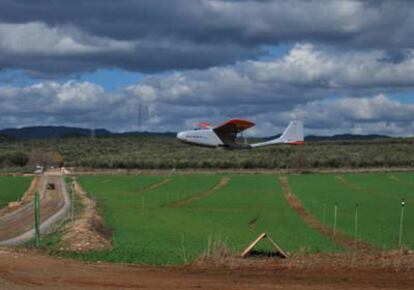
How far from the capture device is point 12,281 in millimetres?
19047

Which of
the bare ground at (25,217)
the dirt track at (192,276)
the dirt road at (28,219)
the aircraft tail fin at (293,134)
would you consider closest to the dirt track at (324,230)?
the aircraft tail fin at (293,134)

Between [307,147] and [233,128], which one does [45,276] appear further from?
[307,147]

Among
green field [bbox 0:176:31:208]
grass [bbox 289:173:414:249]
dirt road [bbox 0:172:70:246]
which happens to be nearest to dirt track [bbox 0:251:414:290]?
dirt road [bbox 0:172:70:246]

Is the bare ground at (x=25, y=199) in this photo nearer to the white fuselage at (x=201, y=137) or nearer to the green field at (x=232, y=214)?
the green field at (x=232, y=214)

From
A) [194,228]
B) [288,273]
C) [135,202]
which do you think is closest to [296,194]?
[135,202]

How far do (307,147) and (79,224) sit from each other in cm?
15320

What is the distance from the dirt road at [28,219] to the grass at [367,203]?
15641 mm

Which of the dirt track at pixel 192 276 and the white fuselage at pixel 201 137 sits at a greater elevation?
the white fuselage at pixel 201 137

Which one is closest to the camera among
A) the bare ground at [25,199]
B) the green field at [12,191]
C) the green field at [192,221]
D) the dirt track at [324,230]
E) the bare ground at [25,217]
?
the green field at [192,221]

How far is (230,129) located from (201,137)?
125 centimetres

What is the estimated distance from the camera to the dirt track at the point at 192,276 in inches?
730

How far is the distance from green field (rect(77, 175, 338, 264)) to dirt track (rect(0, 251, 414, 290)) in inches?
83.6

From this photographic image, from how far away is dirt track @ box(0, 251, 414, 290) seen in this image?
1853cm

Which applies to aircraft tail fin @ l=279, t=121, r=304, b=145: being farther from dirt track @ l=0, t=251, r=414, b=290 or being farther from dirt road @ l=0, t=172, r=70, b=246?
dirt track @ l=0, t=251, r=414, b=290
